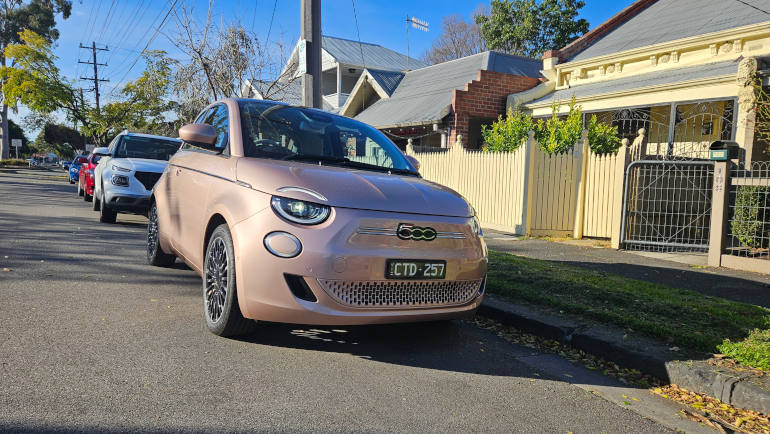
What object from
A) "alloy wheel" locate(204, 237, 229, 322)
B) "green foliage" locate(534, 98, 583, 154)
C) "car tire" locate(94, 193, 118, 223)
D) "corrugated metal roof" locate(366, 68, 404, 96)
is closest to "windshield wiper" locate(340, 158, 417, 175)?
"alloy wheel" locate(204, 237, 229, 322)

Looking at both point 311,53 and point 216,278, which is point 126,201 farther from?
point 216,278

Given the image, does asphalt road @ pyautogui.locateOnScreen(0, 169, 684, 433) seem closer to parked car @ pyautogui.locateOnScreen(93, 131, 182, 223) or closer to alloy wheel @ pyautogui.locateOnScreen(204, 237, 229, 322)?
alloy wheel @ pyautogui.locateOnScreen(204, 237, 229, 322)

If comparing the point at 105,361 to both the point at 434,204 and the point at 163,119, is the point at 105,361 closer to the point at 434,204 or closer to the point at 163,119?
the point at 434,204

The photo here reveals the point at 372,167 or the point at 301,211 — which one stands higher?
the point at 372,167

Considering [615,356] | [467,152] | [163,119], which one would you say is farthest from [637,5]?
[163,119]

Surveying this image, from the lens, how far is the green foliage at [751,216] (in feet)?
27.3

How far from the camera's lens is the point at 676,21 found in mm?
15719

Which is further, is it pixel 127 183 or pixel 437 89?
pixel 437 89

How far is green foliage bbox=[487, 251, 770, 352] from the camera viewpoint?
14.3 ft

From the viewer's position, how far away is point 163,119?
40469 millimetres

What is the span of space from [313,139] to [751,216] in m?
6.94

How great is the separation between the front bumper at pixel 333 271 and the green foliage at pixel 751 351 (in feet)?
6.87

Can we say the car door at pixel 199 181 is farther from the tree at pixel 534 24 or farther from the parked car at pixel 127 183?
the tree at pixel 534 24

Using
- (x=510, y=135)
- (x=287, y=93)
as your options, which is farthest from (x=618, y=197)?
(x=287, y=93)
